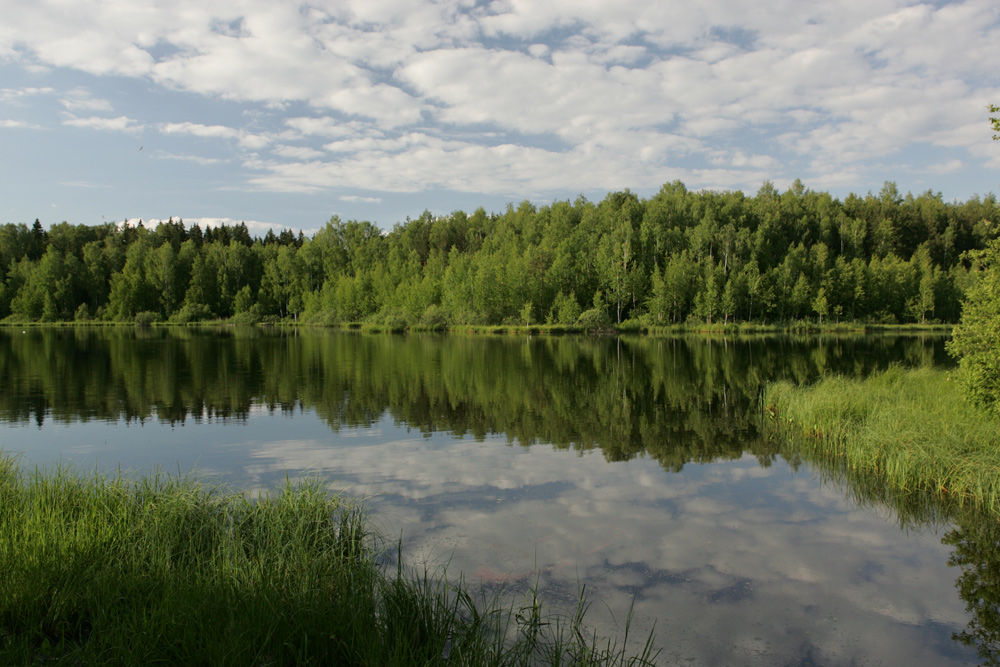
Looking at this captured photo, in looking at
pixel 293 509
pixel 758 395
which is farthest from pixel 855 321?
pixel 293 509

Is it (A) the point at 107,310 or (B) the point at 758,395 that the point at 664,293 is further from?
(A) the point at 107,310

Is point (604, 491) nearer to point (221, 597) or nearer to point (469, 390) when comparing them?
point (221, 597)

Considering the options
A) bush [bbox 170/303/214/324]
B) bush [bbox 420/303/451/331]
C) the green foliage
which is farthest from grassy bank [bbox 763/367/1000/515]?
bush [bbox 170/303/214/324]

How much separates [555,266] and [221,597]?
9293 cm

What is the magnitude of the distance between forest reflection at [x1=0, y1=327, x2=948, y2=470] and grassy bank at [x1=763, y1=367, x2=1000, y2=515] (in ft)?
4.93

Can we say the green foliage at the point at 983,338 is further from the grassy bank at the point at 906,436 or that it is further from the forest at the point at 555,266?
the forest at the point at 555,266

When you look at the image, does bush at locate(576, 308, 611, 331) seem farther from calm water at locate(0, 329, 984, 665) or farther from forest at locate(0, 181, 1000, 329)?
calm water at locate(0, 329, 984, 665)

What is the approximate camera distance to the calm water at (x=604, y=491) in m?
7.61

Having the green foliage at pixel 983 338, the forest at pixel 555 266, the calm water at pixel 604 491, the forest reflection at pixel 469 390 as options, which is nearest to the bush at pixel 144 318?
the forest at pixel 555 266

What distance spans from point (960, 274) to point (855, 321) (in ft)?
66.4

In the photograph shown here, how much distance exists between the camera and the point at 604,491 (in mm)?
12695

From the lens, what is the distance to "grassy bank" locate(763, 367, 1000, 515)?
37.9ft

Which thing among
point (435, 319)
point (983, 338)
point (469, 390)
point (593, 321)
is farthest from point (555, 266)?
point (983, 338)

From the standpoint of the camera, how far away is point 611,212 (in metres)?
116
